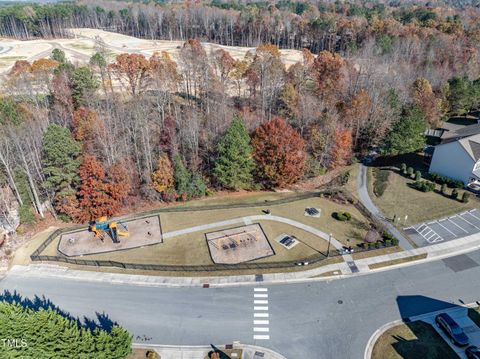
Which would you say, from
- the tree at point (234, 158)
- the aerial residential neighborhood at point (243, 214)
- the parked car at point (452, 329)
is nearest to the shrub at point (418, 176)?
the aerial residential neighborhood at point (243, 214)

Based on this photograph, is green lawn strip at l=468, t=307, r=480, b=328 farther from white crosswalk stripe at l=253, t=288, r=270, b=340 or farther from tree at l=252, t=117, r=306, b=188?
tree at l=252, t=117, r=306, b=188

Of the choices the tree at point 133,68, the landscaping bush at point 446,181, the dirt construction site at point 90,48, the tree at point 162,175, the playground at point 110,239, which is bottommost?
the playground at point 110,239

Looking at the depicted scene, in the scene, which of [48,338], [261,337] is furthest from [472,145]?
[48,338]

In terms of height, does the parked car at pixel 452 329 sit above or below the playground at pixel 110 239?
above

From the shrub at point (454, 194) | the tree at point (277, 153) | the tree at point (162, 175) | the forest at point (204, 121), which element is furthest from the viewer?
the tree at point (277, 153)

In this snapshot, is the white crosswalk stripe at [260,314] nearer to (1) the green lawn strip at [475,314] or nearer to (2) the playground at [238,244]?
(2) the playground at [238,244]

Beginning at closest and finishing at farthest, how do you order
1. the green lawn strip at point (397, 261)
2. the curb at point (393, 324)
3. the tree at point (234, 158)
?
the curb at point (393, 324), the green lawn strip at point (397, 261), the tree at point (234, 158)

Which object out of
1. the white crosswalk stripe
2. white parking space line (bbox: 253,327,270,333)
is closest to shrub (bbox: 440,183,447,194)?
the white crosswalk stripe
